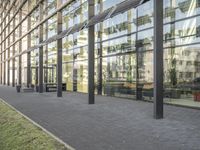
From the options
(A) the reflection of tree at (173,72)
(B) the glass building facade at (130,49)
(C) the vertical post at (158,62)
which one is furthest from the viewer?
(A) the reflection of tree at (173,72)

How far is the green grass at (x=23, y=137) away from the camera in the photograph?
7811 millimetres

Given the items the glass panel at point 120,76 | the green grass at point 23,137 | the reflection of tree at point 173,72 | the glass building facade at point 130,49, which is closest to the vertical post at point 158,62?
the glass building facade at point 130,49

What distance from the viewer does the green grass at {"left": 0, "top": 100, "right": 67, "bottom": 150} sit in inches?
308

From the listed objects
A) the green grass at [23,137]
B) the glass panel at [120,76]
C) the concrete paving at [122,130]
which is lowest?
the green grass at [23,137]

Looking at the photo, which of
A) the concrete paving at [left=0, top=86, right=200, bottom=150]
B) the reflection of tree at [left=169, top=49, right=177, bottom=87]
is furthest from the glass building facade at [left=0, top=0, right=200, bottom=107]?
the concrete paving at [left=0, top=86, right=200, bottom=150]

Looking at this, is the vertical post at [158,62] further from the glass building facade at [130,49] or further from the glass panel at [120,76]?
the glass panel at [120,76]

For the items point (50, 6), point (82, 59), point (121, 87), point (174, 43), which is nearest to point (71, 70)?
point (82, 59)

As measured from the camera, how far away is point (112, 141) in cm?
801

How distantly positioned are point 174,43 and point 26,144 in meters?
10.5

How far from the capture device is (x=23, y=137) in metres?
8.96

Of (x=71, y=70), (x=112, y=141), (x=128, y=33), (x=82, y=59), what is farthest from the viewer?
(x=71, y=70)

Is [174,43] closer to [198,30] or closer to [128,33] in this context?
[198,30]

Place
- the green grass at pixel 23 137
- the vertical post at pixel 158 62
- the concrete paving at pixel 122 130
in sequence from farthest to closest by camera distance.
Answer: the vertical post at pixel 158 62, the green grass at pixel 23 137, the concrete paving at pixel 122 130

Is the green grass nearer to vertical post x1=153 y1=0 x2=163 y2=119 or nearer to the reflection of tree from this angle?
vertical post x1=153 y1=0 x2=163 y2=119
